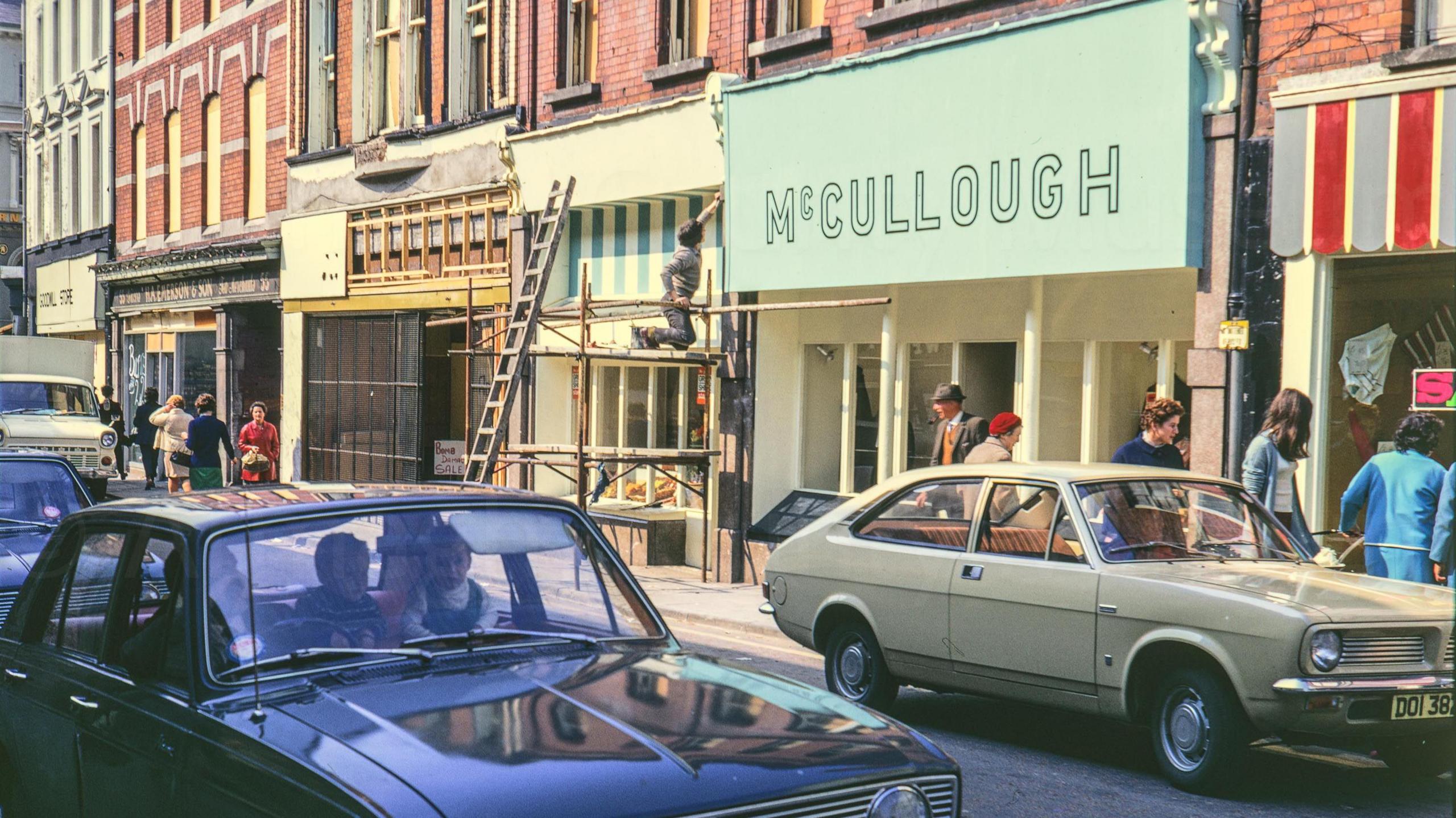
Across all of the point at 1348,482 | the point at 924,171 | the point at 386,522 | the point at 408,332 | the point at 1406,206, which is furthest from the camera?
the point at 408,332

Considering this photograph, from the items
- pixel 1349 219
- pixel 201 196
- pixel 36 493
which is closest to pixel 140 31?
pixel 201 196

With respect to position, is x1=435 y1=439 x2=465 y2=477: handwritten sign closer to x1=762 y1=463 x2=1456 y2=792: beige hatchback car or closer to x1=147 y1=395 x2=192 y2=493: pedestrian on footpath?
x1=147 y1=395 x2=192 y2=493: pedestrian on footpath

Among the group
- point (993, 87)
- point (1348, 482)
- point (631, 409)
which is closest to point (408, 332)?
point (631, 409)

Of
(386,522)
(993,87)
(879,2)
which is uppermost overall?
(879,2)

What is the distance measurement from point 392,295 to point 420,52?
3.52m

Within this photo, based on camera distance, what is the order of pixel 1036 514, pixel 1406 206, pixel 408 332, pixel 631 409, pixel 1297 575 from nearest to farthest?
pixel 1297 575 → pixel 1036 514 → pixel 1406 206 → pixel 631 409 → pixel 408 332

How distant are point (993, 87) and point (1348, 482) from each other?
4.44 m

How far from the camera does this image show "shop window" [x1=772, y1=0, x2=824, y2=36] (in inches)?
609

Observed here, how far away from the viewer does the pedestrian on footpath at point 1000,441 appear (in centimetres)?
1085

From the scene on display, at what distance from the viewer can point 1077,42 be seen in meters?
12.2

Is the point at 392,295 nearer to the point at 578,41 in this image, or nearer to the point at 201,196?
the point at 578,41

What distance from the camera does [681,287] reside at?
51.8 feet

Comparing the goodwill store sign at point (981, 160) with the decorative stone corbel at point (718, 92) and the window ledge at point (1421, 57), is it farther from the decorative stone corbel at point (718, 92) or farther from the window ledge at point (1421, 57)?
the window ledge at point (1421, 57)

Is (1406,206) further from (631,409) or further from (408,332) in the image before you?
(408,332)
